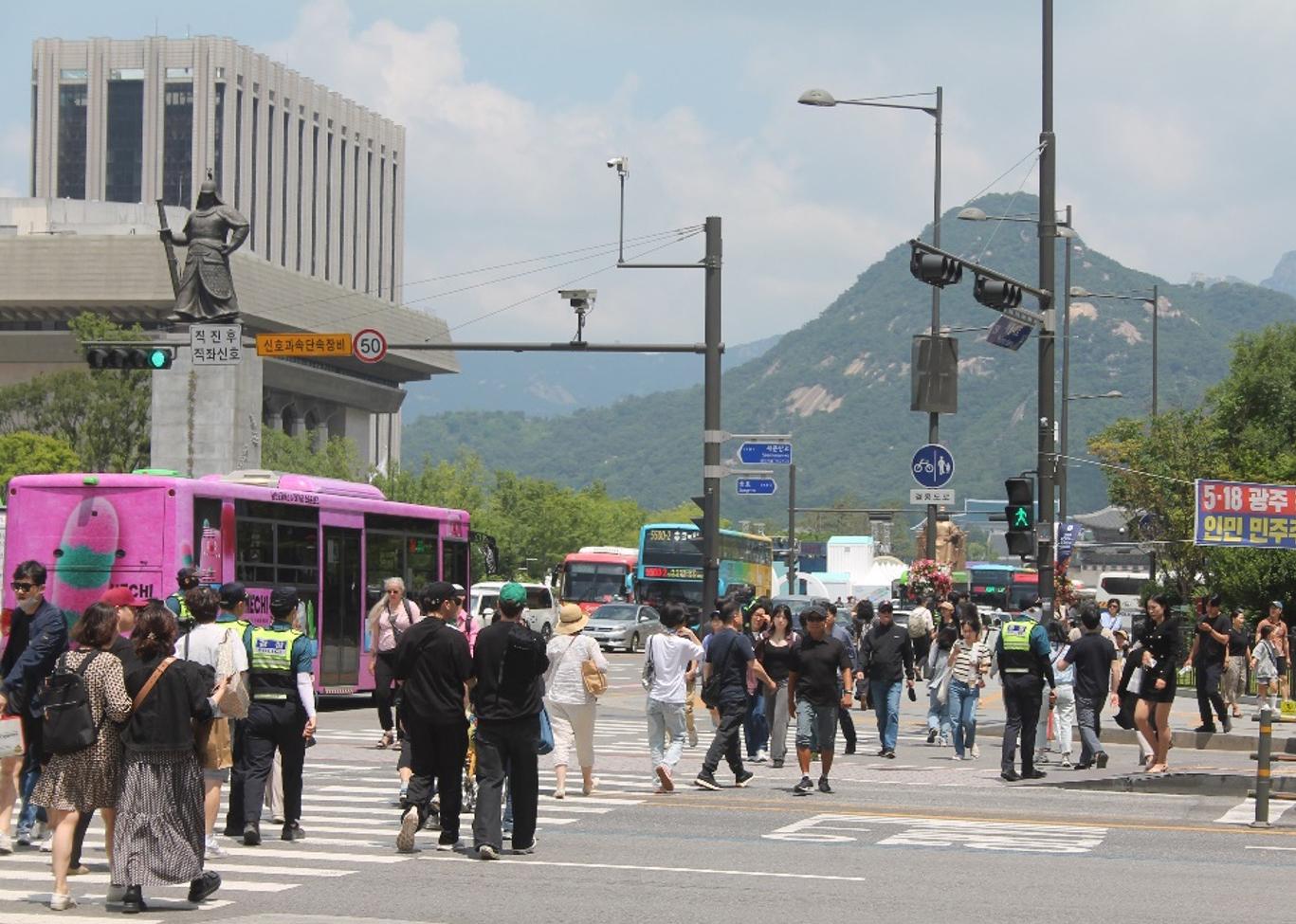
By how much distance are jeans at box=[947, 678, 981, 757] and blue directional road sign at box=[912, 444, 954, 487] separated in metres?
10.5

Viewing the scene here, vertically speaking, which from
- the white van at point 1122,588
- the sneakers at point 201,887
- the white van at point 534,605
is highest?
the sneakers at point 201,887

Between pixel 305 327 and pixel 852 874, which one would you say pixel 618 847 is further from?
pixel 305 327

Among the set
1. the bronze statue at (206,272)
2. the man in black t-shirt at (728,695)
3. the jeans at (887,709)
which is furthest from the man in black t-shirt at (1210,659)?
the bronze statue at (206,272)

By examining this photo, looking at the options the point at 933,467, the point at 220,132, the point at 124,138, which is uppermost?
the point at 124,138

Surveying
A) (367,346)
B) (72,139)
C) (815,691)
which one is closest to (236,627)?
(815,691)

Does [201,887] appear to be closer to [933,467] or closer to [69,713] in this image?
[69,713]

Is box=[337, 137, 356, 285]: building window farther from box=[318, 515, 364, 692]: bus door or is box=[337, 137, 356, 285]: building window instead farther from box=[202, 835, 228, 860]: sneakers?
box=[202, 835, 228, 860]: sneakers

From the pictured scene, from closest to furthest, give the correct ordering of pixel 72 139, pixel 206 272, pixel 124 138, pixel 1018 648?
pixel 1018 648, pixel 206 272, pixel 124 138, pixel 72 139

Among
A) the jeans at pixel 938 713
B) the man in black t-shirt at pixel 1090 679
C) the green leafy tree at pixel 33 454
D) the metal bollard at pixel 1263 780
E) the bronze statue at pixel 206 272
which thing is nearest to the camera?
the metal bollard at pixel 1263 780

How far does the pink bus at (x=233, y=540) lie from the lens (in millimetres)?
25312

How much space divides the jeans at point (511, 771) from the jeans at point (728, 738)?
4861mm

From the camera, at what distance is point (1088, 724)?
2188 centimetres

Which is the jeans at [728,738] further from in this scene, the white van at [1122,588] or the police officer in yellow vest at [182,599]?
the white van at [1122,588]

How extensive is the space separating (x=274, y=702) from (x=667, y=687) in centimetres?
515
